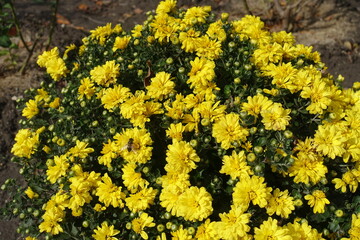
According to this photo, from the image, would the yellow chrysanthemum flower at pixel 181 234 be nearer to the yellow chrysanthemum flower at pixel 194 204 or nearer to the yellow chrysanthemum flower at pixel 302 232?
the yellow chrysanthemum flower at pixel 194 204

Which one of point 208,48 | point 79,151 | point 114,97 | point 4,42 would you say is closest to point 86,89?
point 114,97

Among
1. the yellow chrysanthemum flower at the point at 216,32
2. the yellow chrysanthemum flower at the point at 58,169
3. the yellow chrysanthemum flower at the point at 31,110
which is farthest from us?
the yellow chrysanthemum flower at the point at 31,110

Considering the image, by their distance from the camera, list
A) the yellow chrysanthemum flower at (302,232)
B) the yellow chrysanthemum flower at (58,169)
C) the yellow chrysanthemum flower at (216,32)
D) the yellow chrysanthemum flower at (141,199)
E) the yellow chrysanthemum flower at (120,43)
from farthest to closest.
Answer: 1. the yellow chrysanthemum flower at (120,43)
2. the yellow chrysanthemum flower at (216,32)
3. the yellow chrysanthemum flower at (58,169)
4. the yellow chrysanthemum flower at (141,199)
5. the yellow chrysanthemum flower at (302,232)

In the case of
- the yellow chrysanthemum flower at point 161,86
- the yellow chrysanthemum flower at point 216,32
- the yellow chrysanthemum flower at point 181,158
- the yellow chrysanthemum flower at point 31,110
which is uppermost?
the yellow chrysanthemum flower at point 216,32

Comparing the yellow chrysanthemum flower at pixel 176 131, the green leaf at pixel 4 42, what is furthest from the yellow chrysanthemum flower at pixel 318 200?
the green leaf at pixel 4 42

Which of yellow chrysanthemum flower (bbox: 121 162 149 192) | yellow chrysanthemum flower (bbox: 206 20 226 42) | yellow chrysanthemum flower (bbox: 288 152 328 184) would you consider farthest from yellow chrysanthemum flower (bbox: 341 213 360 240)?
yellow chrysanthemum flower (bbox: 206 20 226 42)

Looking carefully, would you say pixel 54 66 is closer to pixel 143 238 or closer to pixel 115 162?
pixel 115 162

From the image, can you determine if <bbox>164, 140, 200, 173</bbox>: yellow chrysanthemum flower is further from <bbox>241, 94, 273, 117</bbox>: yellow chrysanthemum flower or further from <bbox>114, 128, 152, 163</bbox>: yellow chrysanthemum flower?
<bbox>241, 94, 273, 117</bbox>: yellow chrysanthemum flower

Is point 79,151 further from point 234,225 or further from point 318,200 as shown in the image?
point 318,200

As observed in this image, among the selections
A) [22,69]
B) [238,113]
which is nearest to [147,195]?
[238,113]
